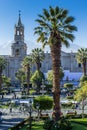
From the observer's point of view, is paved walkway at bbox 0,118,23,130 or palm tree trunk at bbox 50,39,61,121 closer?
paved walkway at bbox 0,118,23,130

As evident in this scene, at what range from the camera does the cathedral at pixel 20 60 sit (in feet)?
393

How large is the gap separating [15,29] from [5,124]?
257ft

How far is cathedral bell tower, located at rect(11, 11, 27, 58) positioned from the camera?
11456cm

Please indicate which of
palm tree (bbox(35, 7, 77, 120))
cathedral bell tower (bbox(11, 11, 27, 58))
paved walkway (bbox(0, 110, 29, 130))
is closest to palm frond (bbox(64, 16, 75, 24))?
palm tree (bbox(35, 7, 77, 120))

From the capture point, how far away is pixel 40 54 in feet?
299

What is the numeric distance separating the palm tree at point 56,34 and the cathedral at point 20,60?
7619 cm

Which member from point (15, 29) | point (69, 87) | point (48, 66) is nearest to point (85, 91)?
point (69, 87)

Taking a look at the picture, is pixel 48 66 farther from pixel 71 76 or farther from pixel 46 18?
pixel 46 18

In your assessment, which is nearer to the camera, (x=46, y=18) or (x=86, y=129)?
(x=86, y=129)

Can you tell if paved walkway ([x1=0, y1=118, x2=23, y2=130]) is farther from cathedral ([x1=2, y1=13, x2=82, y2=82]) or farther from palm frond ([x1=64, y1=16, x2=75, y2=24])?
cathedral ([x1=2, y1=13, x2=82, y2=82])

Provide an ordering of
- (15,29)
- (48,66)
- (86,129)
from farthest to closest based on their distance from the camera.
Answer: (48,66) → (15,29) → (86,129)

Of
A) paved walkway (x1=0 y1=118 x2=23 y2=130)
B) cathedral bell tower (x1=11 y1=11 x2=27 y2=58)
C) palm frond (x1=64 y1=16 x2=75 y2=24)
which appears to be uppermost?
cathedral bell tower (x1=11 y1=11 x2=27 y2=58)

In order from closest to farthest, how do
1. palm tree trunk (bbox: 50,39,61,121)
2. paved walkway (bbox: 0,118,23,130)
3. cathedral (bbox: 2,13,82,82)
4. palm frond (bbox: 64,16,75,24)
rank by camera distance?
1. paved walkway (bbox: 0,118,23,130)
2. palm tree trunk (bbox: 50,39,61,121)
3. palm frond (bbox: 64,16,75,24)
4. cathedral (bbox: 2,13,82,82)

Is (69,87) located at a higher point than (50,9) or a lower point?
lower
